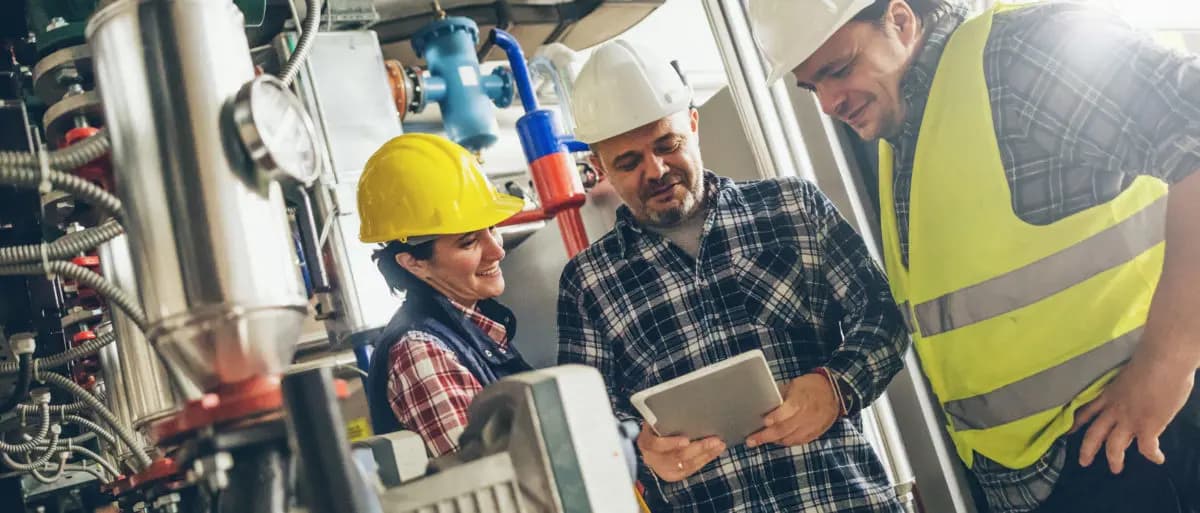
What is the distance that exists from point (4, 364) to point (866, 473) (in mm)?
1388

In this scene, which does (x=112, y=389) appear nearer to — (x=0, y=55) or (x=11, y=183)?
(x=0, y=55)

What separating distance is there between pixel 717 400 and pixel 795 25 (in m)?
0.63

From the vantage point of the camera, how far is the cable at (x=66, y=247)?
69 cm

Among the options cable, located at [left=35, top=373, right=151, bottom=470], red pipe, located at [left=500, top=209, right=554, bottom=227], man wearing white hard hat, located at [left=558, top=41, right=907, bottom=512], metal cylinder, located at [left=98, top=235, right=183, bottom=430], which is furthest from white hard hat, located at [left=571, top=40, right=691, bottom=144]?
cable, located at [left=35, top=373, right=151, bottom=470]

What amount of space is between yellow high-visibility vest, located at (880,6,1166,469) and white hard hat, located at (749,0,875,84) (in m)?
0.19

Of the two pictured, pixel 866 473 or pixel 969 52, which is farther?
pixel 866 473

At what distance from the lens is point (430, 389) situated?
1267 millimetres

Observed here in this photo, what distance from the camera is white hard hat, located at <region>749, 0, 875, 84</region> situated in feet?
4.17

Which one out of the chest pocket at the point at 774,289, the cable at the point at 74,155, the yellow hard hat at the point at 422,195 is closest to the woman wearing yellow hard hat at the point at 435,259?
the yellow hard hat at the point at 422,195

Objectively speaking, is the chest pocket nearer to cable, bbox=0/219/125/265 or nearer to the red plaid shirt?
the red plaid shirt

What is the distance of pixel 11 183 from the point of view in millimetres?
534

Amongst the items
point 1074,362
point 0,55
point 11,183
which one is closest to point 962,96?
point 1074,362

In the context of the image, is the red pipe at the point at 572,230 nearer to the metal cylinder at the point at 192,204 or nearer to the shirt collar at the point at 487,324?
the shirt collar at the point at 487,324

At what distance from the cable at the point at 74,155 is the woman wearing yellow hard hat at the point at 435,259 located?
2.53ft
